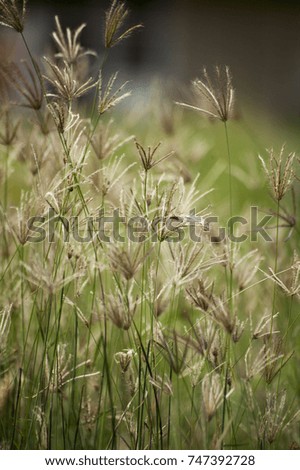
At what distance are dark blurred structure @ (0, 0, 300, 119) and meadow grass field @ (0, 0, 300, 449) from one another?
2.4 inches

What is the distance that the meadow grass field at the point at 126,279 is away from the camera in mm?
1143

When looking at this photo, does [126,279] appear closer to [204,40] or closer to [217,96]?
[217,96]

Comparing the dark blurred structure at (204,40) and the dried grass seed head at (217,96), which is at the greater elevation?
the dark blurred structure at (204,40)

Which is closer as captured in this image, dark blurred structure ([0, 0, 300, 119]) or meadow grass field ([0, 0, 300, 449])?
meadow grass field ([0, 0, 300, 449])

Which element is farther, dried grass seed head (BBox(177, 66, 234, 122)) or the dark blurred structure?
the dark blurred structure

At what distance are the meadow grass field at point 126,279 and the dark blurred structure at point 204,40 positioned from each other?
6 cm

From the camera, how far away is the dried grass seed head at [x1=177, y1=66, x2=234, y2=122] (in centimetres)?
120

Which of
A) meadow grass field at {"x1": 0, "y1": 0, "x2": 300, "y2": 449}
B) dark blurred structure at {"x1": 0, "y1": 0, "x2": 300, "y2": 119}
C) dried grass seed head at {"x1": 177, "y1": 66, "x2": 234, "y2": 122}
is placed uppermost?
dark blurred structure at {"x1": 0, "y1": 0, "x2": 300, "y2": 119}

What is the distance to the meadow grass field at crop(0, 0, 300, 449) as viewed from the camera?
1.14 meters

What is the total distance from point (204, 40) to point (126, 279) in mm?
762

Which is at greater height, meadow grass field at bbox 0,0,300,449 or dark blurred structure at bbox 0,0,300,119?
dark blurred structure at bbox 0,0,300,119

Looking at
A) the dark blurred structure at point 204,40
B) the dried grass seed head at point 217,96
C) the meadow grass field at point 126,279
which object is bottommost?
the meadow grass field at point 126,279

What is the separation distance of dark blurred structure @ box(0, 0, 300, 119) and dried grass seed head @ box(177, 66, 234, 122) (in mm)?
92
